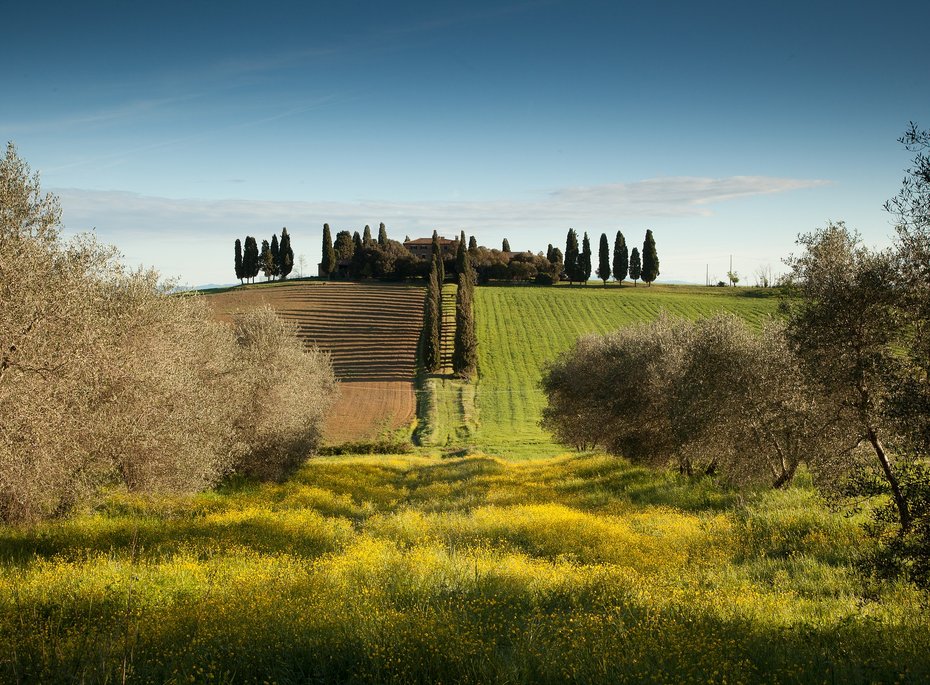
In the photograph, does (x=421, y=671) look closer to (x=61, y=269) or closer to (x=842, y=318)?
(x=842, y=318)

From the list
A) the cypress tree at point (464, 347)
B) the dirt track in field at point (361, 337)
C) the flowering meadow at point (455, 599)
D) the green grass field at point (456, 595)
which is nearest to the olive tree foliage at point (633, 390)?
the green grass field at point (456, 595)

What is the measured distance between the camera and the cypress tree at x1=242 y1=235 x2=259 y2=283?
152500 mm

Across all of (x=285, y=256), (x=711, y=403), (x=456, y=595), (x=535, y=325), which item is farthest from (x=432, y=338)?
(x=285, y=256)

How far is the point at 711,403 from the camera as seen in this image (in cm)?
2366

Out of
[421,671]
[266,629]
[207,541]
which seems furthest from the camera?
[207,541]

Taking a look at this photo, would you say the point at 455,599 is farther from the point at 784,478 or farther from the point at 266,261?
the point at 266,261

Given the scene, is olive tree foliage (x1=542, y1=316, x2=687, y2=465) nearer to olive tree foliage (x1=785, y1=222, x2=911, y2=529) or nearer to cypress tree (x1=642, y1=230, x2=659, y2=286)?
olive tree foliage (x1=785, y1=222, x2=911, y2=529)

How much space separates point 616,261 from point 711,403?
125m

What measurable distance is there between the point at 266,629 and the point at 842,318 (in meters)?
13.3

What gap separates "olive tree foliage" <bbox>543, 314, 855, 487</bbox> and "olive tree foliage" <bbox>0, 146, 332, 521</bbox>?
1810cm

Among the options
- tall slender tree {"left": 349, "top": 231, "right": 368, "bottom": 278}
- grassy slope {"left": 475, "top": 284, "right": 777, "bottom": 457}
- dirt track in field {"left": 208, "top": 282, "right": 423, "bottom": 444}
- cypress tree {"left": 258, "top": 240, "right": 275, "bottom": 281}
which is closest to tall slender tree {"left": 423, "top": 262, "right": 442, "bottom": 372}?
dirt track in field {"left": 208, "top": 282, "right": 423, "bottom": 444}

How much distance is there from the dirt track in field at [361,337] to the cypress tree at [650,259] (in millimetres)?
58277

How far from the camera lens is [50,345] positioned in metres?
12.8

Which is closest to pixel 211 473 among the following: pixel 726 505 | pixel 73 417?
pixel 73 417
